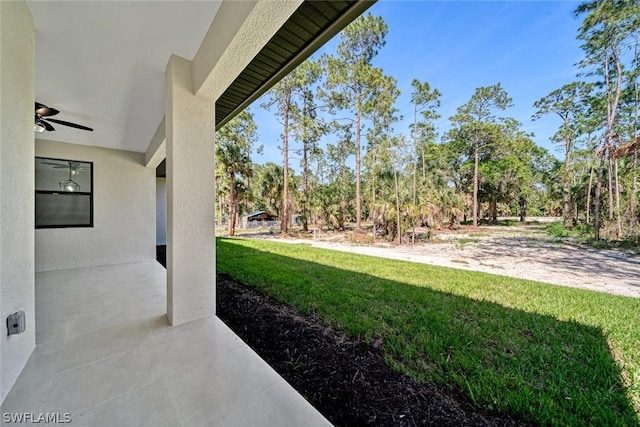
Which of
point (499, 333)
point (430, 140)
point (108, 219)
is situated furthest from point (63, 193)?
point (430, 140)

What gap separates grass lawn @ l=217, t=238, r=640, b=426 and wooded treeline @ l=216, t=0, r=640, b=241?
6905 mm

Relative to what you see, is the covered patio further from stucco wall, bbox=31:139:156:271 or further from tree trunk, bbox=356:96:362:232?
tree trunk, bbox=356:96:362:232

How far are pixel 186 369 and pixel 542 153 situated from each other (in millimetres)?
29145

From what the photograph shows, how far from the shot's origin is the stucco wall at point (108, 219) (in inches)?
167

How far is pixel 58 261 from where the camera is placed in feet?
14.1

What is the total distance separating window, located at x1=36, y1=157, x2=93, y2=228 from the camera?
432 cm

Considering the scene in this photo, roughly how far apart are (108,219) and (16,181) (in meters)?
3.98

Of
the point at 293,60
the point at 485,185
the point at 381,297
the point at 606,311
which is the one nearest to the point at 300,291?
the point at 381,297

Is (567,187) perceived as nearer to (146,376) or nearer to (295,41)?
(295,41)

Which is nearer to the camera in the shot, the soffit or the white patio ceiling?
the soffit

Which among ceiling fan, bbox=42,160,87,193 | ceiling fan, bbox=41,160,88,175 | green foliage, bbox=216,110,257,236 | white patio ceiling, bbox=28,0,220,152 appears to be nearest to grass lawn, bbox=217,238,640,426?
white patio ceiling, bbox=28,0,220,152

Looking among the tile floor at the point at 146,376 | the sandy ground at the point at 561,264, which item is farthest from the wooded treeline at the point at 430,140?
the tile floor at the point at 146,376

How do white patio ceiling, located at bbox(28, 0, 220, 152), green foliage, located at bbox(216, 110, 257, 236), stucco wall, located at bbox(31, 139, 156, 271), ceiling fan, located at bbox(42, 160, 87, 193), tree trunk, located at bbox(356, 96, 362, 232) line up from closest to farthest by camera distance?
white patio ceiling, located at bbox(28, 0, 220, 152)
stucco wall, located at bbox(31, 139, 156, 271)
ceiling fan, located at bbox(42, 160, 87, 193)
green foliage, located at bbox(216, 110, 257, 236)
tree trunk, located at bbox(356, 96, 362, 232)

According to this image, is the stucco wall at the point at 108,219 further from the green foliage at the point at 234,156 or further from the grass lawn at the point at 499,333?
the green foliage at the point at 234,156
